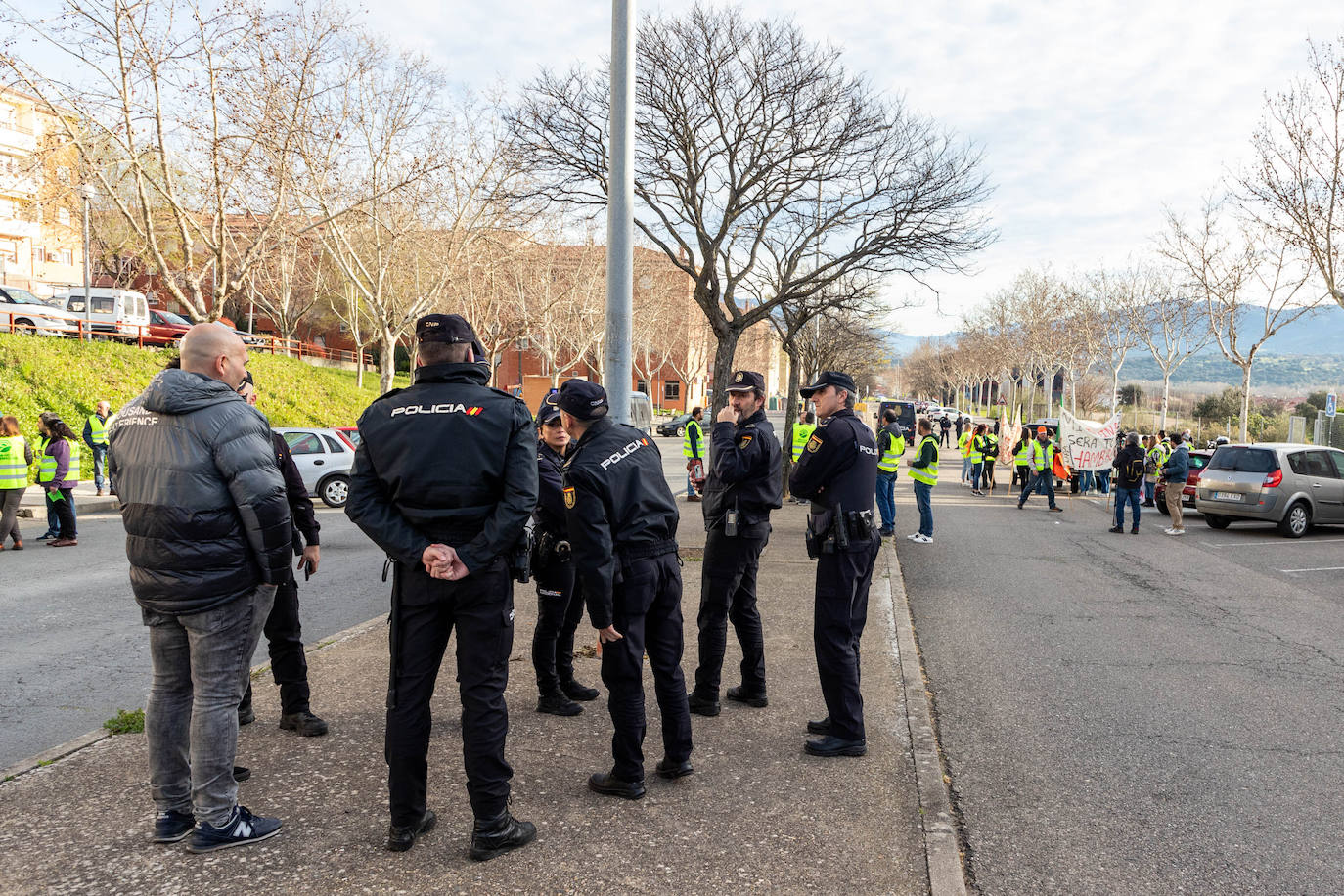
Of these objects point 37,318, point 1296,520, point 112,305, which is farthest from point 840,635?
point 112,305

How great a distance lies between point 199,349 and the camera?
354cm

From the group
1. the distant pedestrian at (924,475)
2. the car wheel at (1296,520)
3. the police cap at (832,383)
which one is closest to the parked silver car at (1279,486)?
the car wheel at (1296,520)

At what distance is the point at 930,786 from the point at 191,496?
3.42 m

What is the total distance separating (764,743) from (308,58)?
20.9 metres

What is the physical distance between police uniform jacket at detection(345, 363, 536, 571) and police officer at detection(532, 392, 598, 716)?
132 centimetres

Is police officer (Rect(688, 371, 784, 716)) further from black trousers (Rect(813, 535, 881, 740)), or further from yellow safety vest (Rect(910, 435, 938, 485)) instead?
yellow safety vest (Rect(910, 435, 938, 485))

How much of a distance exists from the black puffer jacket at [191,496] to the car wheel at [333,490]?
44.2 ft

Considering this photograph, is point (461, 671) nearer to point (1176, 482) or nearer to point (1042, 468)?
point (1176, 482)

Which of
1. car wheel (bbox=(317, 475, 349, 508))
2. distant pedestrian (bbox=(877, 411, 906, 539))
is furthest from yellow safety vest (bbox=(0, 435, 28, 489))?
distant pedestrian (bbox=(877, 411, 906, 539))

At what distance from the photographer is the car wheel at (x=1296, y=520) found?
14.7 metres

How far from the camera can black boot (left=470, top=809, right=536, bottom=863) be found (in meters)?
3.33

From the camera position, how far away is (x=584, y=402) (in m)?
3.91

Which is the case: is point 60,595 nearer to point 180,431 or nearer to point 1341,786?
point 180,431

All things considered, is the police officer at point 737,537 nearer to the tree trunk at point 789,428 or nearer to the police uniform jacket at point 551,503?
the police uniform jacket at point 551,503
